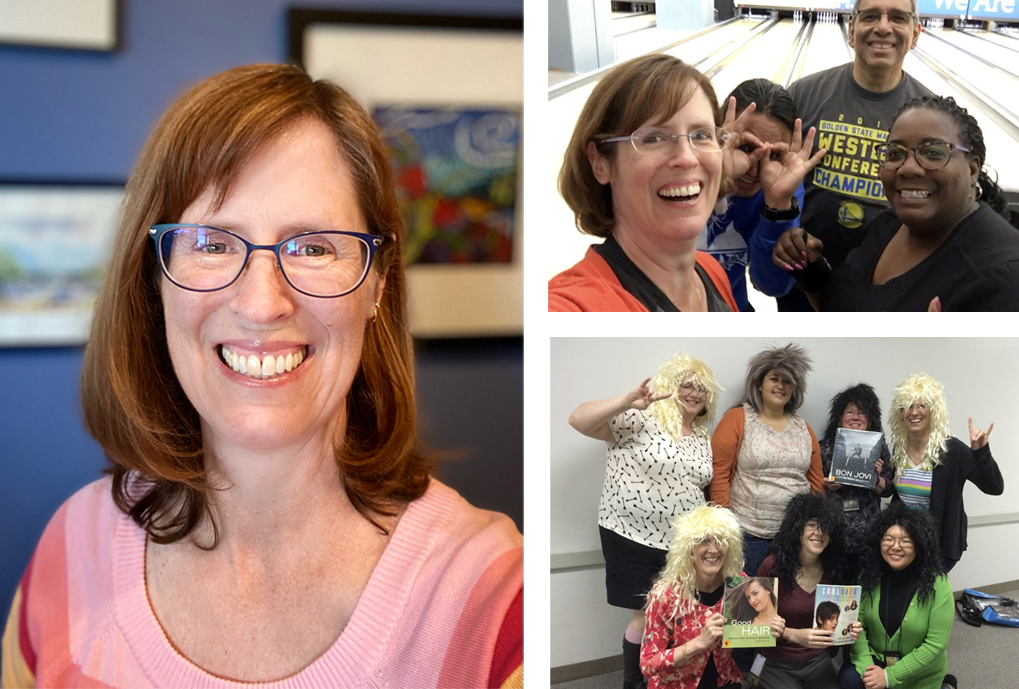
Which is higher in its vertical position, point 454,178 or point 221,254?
point 454,178

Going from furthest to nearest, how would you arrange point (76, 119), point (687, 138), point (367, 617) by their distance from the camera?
1. point (76, 119)
2. point (367, 617)
3. point (687, 138)

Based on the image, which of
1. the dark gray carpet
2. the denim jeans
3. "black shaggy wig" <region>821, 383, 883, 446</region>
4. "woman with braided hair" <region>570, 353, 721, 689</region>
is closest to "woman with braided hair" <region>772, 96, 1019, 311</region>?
"black shaggy wig" <region>821, 383, 883, 446</region>

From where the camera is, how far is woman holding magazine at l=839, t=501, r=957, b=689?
3.05 ft

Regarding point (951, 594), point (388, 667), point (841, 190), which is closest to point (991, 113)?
point (841, 190)

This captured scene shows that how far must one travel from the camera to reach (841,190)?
90cm

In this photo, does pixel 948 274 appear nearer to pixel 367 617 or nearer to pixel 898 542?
pixel 898 542

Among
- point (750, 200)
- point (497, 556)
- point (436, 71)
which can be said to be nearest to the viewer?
point (750, 200)

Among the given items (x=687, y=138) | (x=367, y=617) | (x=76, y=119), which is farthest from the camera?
(x=76, y=119)

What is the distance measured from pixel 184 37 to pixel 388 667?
1.01m

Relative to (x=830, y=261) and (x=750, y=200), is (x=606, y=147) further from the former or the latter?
(x=830, y=261)

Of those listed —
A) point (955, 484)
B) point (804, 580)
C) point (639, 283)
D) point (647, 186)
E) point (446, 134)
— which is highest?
point (446, 134)

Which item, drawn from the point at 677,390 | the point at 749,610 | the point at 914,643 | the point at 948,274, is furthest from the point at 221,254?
the point at 914,643

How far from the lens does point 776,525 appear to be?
929 mm

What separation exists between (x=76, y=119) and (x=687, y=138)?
0.93m
